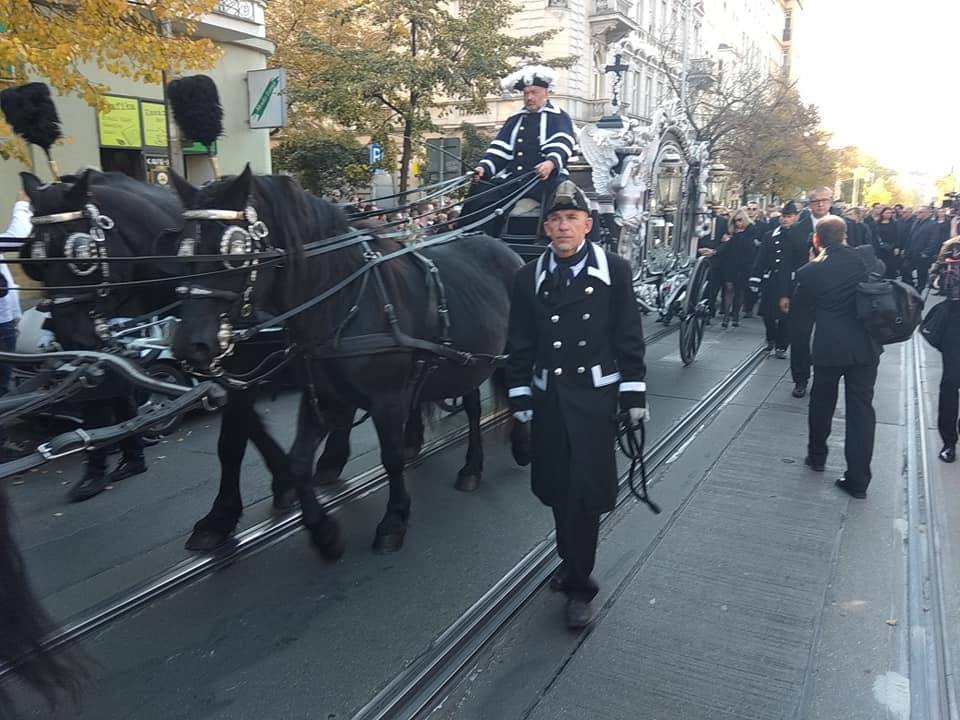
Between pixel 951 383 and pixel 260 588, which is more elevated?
pixel 951 383

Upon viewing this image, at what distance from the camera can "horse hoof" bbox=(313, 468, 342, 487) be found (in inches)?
213

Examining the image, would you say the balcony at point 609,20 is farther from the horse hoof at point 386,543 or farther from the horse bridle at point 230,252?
the horse bridle at point 230,252

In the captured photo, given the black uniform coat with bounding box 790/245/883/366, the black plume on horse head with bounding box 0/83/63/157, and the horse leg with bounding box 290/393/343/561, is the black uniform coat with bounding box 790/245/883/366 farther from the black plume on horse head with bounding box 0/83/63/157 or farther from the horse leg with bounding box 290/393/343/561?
the black plume on horse head with bounding box 0/83/63/157

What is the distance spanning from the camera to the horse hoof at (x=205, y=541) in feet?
14.3

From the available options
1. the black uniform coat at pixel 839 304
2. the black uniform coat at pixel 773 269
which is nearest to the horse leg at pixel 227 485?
the black uniform coat at pixel 839 304

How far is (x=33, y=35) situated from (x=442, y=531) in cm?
616

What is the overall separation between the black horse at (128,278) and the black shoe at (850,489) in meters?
4.04

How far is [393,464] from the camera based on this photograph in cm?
444

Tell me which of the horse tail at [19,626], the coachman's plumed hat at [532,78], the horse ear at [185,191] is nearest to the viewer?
the horse tail at [19,626]

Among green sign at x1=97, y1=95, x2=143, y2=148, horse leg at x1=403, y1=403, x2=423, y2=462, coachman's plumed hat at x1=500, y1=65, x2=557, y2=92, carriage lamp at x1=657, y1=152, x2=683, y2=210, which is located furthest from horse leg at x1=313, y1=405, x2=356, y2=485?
green sign at x1=97, y1=95, x2=143, y2=148

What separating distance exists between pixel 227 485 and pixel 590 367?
2.32 metres

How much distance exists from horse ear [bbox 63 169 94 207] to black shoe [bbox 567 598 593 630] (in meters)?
3.20

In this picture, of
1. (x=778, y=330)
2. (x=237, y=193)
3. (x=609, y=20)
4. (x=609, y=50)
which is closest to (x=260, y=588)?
(x=237, y=193)

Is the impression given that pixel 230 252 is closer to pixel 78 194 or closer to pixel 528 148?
pixel 78 194
